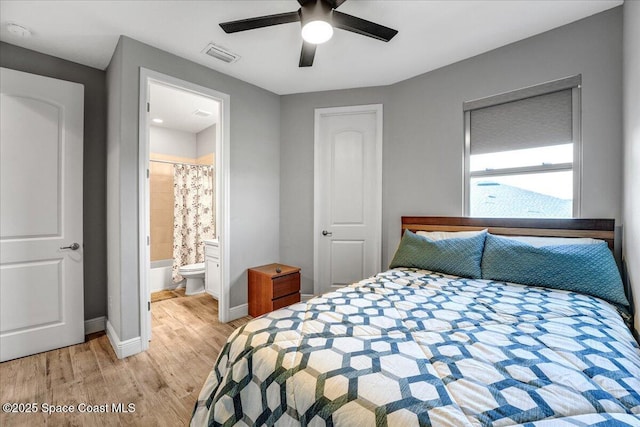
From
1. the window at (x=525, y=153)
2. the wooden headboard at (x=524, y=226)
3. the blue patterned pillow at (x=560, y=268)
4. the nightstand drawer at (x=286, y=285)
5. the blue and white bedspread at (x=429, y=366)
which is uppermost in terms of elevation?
the window at (x=525, y=153)

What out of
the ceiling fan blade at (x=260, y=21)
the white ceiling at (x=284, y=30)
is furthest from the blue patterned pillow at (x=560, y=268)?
the ceiling fan blade at (x=260, y=21)

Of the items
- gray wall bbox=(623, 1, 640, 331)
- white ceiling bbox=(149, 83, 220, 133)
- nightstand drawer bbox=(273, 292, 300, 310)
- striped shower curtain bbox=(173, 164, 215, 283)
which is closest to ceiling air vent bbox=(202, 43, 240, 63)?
white ceiling bbox=(149, 83, 220, 133)

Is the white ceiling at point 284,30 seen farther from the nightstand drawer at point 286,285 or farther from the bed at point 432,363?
the nightstand drawer at point 286,285

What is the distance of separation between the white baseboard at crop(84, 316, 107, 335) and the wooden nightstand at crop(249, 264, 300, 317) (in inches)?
57.2

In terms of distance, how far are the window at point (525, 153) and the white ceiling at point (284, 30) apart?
20.6 inches

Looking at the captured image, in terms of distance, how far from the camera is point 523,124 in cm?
242

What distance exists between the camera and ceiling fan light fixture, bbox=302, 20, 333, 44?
1644 millimetres

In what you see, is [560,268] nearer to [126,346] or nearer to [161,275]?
[126,346]

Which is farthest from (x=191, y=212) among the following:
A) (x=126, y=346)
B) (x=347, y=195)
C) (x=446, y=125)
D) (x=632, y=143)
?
(x=632, y=143)

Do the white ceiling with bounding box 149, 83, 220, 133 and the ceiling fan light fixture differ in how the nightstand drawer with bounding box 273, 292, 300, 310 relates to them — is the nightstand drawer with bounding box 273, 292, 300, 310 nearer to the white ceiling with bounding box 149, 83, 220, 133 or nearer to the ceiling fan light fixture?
the white ceiling with bounding box 149, 83, 220, 133

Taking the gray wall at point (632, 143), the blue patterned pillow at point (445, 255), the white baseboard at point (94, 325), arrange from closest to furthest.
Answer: the gray wall at point (632, 143), the blue patterned pillow at point (445, 255), the white baseboard at point (94, 325)

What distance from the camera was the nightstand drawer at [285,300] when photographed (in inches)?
114

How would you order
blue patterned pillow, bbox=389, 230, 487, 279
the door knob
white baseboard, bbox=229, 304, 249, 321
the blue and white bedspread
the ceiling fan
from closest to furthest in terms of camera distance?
the blue and white bedspread, the ceiling fan, blue patterned pillow, bbox=389, 230, 487, 279, the door knob, white baseboard, bbox=229, 304, 249, 321

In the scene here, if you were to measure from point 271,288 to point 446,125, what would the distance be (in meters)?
2.44
